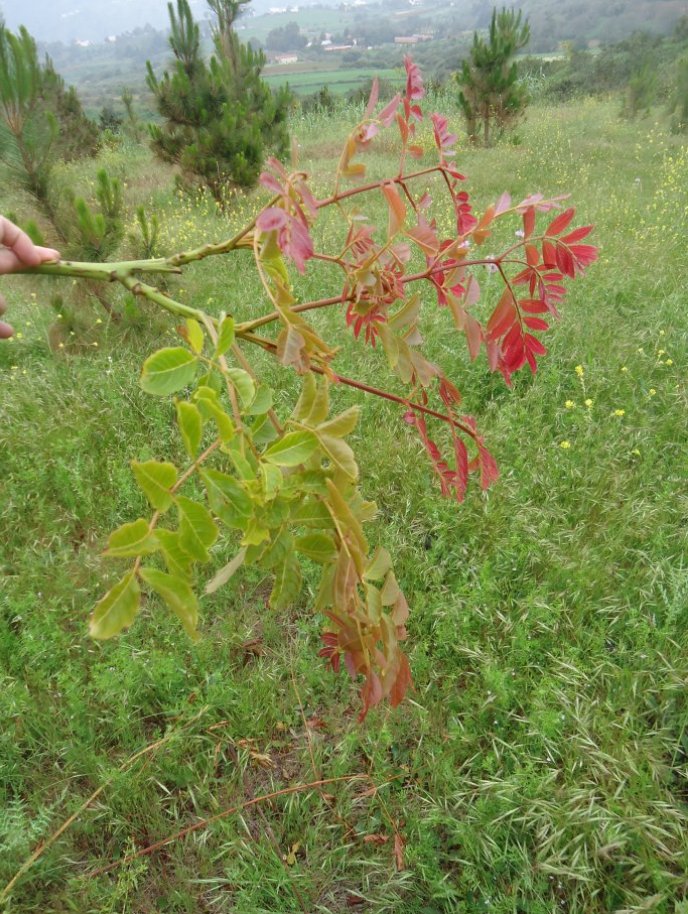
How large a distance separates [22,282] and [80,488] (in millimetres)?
3078

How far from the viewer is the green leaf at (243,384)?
54 cm

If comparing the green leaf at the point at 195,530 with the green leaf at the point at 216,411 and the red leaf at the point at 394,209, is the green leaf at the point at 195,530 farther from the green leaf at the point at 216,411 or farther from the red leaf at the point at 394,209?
the red leaf at the point at 394,209

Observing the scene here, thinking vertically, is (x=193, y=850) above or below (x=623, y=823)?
below

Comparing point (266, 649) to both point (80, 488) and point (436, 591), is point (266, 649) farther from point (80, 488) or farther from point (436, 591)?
point (80, 488)

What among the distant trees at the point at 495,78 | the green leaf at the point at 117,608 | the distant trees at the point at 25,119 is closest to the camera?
the green leaf at the point at 117,608

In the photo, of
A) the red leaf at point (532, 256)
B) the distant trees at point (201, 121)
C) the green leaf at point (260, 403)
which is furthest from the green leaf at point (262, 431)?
the distant trees at point (201, 121)

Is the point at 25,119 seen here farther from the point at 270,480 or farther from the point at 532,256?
the point at 270,480

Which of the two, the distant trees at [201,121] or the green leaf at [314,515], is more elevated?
the distant trees at [201,121]

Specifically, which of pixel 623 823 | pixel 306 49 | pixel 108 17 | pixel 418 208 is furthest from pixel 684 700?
pixel 108 17

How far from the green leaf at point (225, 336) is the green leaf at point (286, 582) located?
202 mm

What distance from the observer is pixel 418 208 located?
0.75 meters

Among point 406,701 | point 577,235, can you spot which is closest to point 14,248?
point 577,235

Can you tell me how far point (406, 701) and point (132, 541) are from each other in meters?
1.37

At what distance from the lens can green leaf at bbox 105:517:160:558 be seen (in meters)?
0.49
